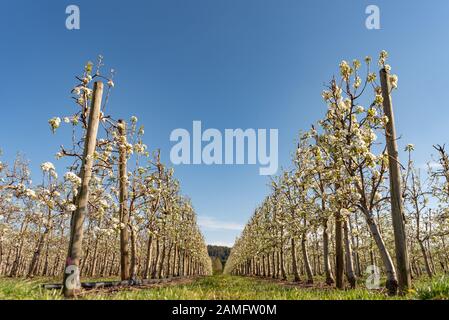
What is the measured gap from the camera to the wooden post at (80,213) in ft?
23.9

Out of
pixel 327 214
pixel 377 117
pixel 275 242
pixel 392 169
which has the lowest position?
pixel 275 242

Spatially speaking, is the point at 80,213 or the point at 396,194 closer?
the point at 80,213

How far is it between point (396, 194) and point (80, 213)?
836cm

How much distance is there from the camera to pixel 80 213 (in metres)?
7.91

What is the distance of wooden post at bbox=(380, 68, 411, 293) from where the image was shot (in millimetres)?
8266

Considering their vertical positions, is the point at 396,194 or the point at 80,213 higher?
the point at 396,194

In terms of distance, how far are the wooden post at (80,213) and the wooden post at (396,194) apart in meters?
8.02

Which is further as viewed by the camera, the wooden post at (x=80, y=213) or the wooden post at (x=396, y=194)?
the wooden post at (x=396, y=194)
